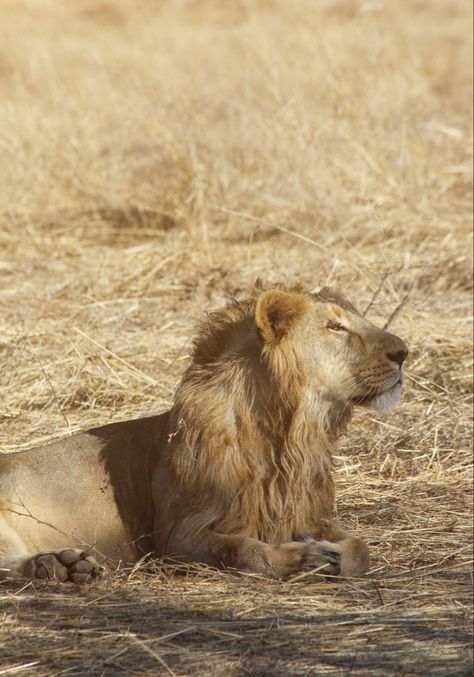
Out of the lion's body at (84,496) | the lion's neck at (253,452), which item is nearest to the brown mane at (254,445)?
the lion's neck at (253,452)

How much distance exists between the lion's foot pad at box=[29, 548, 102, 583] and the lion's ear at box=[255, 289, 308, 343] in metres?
0.96

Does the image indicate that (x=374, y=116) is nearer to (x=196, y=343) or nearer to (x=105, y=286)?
(x=105, y=286)

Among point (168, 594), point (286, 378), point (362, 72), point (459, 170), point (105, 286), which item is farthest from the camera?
point (362, 72)

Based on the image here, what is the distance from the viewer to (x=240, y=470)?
4445 millimetres

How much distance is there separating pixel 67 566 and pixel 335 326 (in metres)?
1.24

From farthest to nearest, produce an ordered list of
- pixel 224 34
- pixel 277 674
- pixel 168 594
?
1. pixel 224 34
2. pixel 168 594
3. pixel 277 674

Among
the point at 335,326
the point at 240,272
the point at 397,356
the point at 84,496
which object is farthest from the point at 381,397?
the point at 240,272

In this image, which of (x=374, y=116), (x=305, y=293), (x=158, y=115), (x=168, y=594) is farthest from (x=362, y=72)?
(x=168, y=594)

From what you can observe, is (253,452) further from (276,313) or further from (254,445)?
(276,313)

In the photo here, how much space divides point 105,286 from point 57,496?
12.5 ft

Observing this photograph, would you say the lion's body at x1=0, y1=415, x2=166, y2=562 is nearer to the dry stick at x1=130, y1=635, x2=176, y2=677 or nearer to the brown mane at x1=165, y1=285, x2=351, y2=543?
the brown mane at x1=165, y1=285, x2=351, y2=543

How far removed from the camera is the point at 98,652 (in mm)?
3547

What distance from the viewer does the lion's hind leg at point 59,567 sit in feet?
13.9

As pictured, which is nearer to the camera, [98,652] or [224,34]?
[98,652]
